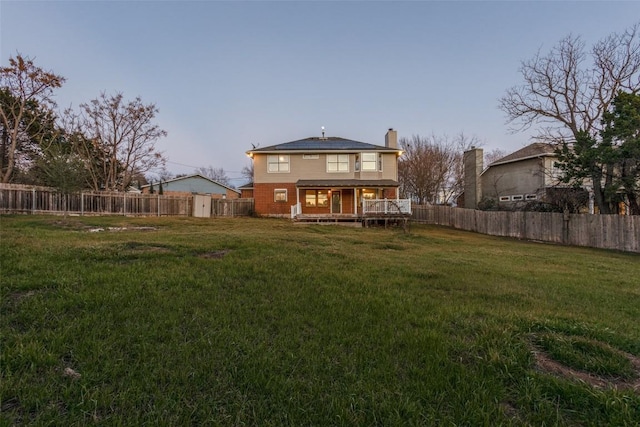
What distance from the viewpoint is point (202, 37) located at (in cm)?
1689

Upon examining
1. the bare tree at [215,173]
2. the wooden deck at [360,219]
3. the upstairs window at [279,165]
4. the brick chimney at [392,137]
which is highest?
the bare tree at [215,173]

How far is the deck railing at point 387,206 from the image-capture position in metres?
19.1

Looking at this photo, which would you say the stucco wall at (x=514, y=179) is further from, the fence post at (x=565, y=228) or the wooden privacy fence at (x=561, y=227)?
the fence post at (x=565, y=228)

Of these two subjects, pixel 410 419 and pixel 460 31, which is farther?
pixel 460 31

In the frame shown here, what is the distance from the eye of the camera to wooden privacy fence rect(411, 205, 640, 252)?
13.2 m

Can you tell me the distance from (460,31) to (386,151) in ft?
29.2

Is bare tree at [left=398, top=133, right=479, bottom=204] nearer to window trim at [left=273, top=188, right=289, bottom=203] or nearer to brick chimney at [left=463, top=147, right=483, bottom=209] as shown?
brick chimney at [left=463, top=147, right=483, bottom=209]

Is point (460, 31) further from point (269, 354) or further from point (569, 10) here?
point (269, 354)

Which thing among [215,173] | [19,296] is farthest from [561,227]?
[215,173]

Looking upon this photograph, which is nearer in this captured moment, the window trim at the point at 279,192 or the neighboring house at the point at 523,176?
the neighboring house at the point at 523,176

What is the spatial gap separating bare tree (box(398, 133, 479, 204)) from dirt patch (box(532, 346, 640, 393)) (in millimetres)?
30744

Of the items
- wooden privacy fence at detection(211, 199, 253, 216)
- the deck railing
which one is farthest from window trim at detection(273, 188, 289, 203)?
the deck railing

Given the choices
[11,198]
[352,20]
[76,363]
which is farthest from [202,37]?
[76,363]

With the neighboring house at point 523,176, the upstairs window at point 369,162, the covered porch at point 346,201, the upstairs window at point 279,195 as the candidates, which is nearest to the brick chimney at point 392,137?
the upstairs window at point 369,162
